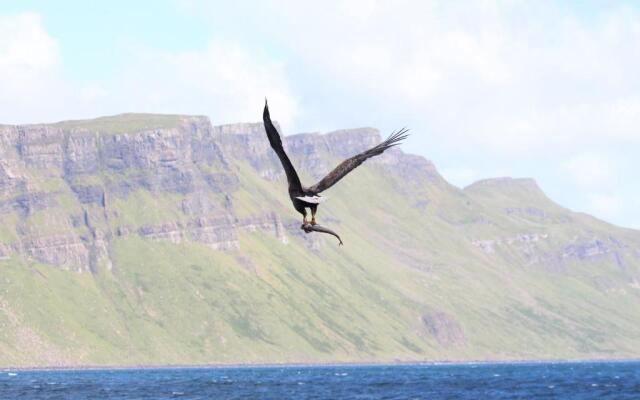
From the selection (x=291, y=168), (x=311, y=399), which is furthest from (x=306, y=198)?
Answer: (x=311, y=399)

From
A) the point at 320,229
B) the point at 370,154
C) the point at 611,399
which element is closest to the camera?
the point at 320,229

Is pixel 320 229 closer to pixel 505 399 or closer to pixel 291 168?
pixel 291 168

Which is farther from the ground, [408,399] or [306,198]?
[306,198]

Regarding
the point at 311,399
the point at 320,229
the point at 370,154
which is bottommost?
the point at 311,399

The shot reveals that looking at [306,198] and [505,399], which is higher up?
[306,198]

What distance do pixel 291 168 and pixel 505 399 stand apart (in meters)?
175

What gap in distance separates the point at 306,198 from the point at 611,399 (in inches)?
7008

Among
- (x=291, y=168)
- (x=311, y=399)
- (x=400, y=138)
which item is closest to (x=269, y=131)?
(x=291, y=168)

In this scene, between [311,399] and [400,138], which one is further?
[311,399]

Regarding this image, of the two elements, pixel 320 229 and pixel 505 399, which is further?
pixel 505 399

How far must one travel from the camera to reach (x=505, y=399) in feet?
656

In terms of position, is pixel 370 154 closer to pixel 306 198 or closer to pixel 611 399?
pixel 306 198

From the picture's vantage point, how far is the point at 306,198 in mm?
30594

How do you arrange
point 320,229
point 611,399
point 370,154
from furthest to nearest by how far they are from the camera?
point 611,399 < point 370,154 < point 320,229
